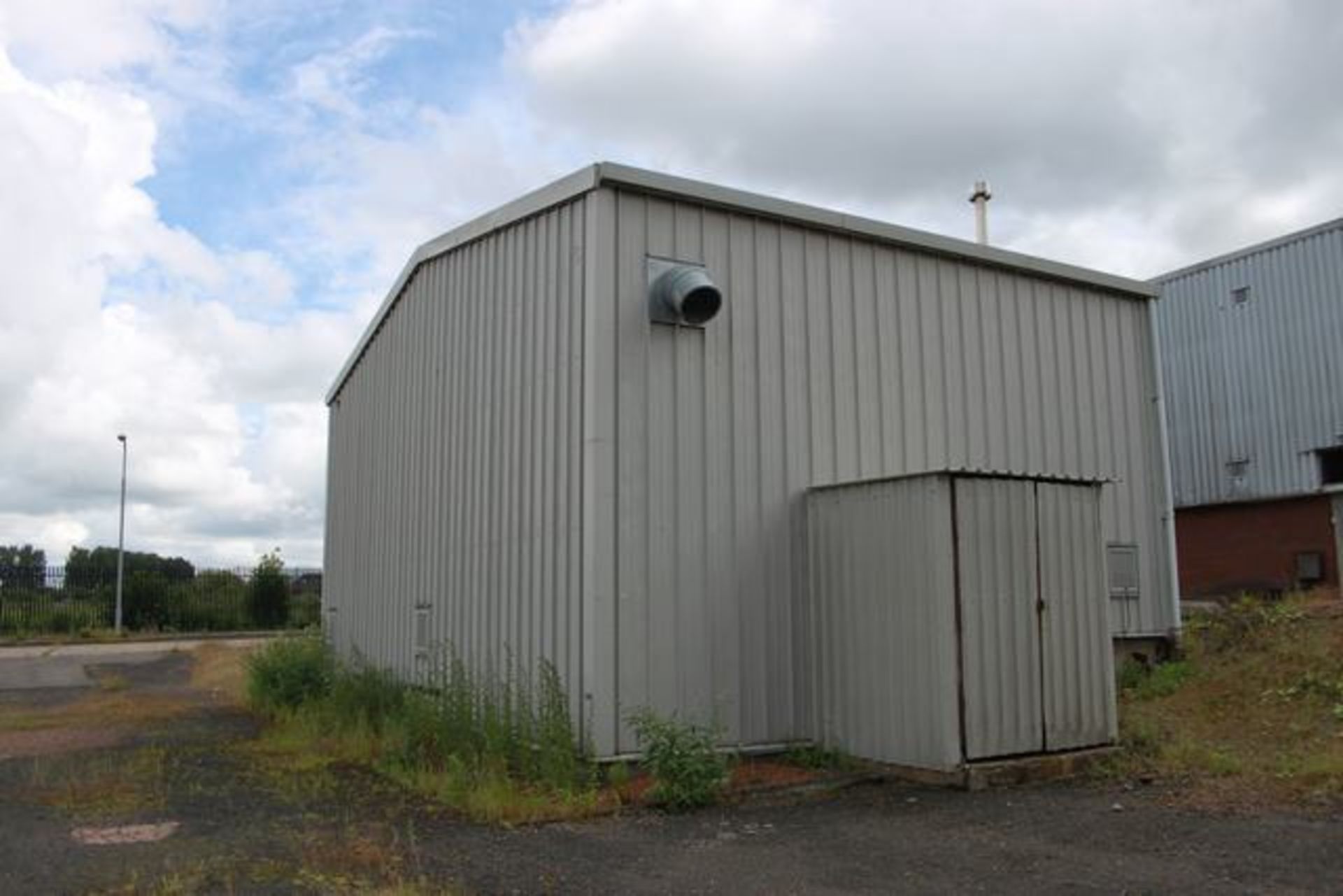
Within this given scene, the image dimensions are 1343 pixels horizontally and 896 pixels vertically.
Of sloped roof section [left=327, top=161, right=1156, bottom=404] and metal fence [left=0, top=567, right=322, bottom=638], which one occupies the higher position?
sloped roof section [left=327, top=161, right=1156, bottom=404]

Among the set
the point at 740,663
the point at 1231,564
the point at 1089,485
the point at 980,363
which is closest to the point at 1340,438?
the point at 1231,564

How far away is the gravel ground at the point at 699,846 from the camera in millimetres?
6172

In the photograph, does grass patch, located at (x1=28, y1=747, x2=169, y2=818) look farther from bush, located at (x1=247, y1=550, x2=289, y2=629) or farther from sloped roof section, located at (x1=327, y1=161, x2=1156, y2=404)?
bush, located at (x1=247, y1=550, x2=289, y2=629)

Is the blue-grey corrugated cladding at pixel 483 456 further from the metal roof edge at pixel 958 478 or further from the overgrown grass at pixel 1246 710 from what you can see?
the overgrown grass at pixel 1246 710

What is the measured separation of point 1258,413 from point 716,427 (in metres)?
18.5

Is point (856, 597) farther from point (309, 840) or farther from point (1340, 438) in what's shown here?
point (1340, 438)

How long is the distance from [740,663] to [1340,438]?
1777cm

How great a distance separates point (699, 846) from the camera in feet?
23.3

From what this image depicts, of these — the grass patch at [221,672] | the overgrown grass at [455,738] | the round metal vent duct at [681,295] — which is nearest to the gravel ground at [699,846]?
the overgrown grass at [455,738]

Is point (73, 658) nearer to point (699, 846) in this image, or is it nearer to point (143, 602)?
point (143, 602)

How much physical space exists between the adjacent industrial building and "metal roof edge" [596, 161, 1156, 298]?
10319mm

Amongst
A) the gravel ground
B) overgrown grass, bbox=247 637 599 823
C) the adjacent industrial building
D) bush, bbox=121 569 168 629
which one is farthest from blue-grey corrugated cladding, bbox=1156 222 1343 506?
bush, bbox=121 569 168 629

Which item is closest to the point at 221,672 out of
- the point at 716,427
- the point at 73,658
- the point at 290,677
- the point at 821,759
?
the point at 73,658

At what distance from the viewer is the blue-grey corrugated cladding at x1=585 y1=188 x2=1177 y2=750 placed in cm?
948
